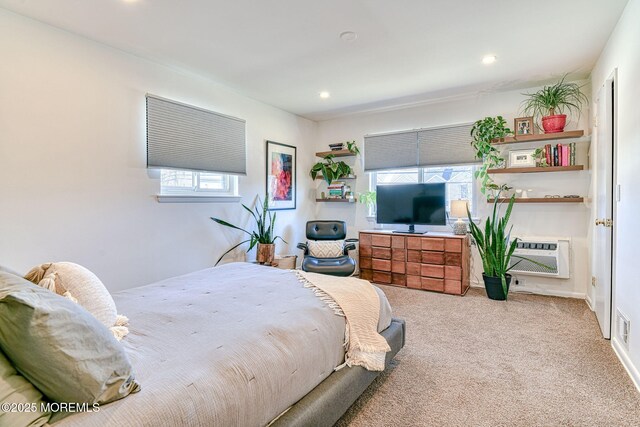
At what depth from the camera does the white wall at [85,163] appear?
250cm

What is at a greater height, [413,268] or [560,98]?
[560,98]

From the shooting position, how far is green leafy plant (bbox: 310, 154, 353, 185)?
5.38 meters

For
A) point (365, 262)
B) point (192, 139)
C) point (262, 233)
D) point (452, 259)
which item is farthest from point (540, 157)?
point (192, 139)

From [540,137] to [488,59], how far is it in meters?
1.26

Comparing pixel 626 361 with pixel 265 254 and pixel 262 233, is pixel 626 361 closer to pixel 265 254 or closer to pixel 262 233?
pixel 265 254

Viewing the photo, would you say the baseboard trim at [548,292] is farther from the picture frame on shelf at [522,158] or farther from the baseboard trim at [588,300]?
the picture frame on shelf at [522,158]

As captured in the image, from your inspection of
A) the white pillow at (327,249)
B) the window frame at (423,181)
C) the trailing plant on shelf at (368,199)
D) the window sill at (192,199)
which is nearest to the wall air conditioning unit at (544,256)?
the window frame at (423,181)

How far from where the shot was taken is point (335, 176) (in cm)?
539

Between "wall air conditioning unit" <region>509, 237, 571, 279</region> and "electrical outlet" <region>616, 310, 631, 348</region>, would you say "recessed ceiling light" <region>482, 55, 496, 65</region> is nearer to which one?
"wall air conditioning unit" <region>509, 237, 571, 279</region>

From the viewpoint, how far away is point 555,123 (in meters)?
3.83

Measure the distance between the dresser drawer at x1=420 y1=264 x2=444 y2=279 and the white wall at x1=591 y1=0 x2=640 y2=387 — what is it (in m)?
1.81

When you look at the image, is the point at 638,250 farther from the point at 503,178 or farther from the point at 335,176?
the point at 335,176

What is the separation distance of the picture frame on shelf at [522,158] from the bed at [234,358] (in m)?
3.04

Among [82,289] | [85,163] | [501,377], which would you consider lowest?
[501,377]
